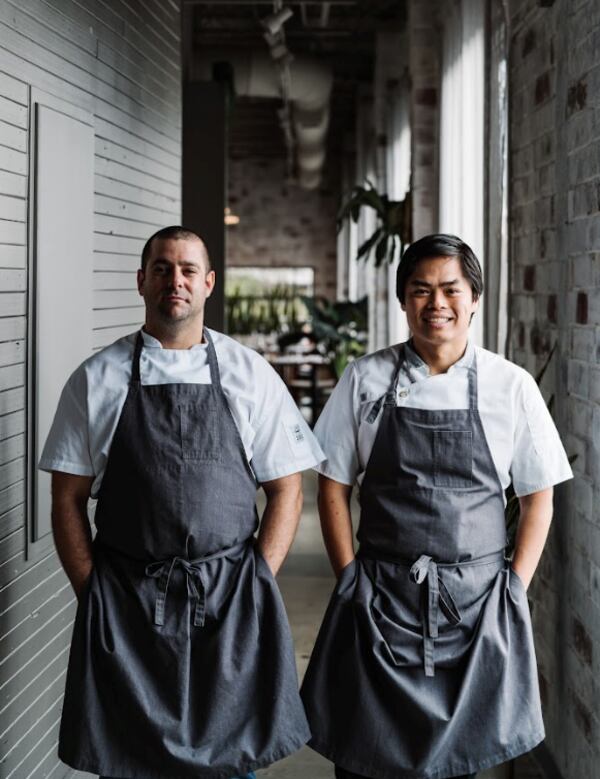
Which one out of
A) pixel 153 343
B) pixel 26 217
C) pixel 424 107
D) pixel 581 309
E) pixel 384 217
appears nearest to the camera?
pixel 153 343

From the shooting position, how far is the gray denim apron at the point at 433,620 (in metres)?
2.29

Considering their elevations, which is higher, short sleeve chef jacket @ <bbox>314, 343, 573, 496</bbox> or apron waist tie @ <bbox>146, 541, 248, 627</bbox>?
short sleeve chef jacket @ <bbox>314, 343, 573, 496</bbox>

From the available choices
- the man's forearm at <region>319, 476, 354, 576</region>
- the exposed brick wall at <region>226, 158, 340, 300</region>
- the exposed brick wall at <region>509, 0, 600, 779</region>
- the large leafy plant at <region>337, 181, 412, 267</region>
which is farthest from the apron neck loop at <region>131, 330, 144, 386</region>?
the exposed brick wall at <region>226, 158, 340, 300</region>

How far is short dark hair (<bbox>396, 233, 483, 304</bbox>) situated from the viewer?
2.31m

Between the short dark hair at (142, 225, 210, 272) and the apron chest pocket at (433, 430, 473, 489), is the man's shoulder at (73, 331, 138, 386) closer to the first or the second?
the short dark hair at (142, 225, 210, 272)

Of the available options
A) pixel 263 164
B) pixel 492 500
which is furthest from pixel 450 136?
pixel 263 164

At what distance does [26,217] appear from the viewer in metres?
2.62

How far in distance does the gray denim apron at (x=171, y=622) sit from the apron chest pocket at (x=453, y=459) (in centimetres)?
42

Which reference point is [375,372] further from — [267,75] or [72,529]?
[267,75]

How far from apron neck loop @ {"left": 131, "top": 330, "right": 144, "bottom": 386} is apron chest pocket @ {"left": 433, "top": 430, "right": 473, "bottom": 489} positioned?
0.63 m

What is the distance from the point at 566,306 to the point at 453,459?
0.87 metres

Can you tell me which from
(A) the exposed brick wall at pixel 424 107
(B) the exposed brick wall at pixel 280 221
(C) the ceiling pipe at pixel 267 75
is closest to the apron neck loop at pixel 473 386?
(A) the exposed brick wall at pixel 424 107

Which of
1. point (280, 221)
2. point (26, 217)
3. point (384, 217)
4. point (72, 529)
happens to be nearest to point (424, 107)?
point (384, 217)

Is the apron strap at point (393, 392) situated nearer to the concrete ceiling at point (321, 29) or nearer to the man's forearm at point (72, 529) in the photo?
the man's forearm at point (72, 529)
